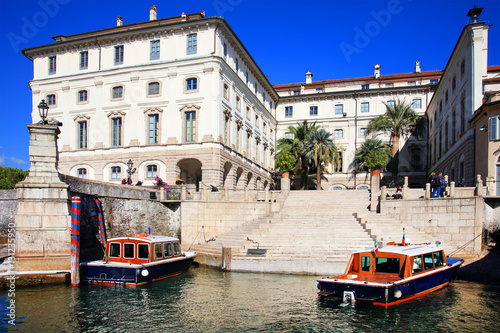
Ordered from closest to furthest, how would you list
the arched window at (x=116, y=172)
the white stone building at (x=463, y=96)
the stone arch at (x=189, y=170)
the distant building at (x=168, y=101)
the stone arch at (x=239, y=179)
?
the white stone building at (x=463, y=96)
the distant building at (x=168, y=101)
the stone arch at (x=189, y=170)
the arched window at (x=116, y=172)
the stone arch at (x=239, y=179)

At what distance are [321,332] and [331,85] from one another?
49.7 meters

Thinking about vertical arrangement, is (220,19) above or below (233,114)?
above

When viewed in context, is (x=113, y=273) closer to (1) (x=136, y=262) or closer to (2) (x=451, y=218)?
(1) (x=136, y=262)

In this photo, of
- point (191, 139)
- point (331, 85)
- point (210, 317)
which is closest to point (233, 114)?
point (191, 139)

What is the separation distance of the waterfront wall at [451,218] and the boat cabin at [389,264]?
720 centimetres

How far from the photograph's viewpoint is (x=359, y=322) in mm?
13602

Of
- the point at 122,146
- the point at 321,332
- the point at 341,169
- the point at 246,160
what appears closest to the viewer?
the point at 321,332

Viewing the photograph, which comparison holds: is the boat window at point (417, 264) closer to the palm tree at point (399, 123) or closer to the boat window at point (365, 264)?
the boat window at point (365, 264)

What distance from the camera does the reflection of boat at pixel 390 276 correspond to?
15062mm

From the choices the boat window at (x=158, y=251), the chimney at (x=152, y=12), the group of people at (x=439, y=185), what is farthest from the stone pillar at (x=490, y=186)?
the chimney at (x=152, y=12)

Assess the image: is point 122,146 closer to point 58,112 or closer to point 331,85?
point 58,112

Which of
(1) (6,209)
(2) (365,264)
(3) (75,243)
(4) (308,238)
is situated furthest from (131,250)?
(2) (365,264)

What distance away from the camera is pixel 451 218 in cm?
2392

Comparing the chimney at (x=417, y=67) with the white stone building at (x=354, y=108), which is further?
the chimney at (x=417, y=67)
